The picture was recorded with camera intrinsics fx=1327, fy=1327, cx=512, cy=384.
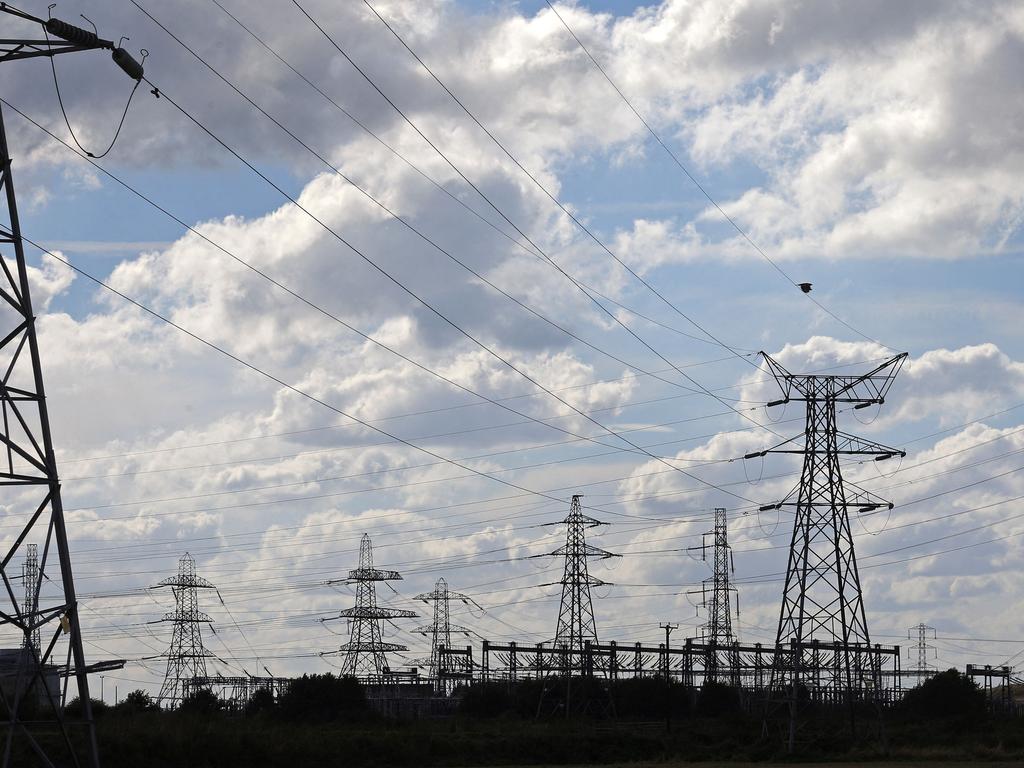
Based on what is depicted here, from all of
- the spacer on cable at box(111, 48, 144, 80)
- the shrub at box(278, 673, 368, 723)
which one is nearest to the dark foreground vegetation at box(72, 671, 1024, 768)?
the shrub at box(278, 673, 368, 723)

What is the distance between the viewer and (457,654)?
335 ft

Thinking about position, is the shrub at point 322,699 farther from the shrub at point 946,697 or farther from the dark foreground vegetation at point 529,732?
the shrub at point 946,697

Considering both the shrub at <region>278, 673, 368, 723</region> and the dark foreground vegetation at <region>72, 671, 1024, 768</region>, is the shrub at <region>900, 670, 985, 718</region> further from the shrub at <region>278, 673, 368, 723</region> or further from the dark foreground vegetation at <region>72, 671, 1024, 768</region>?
the shrub at <region>278, 673, 368, 723</region>

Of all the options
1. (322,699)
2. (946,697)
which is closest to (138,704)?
(322,699)

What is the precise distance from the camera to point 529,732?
2628 inches

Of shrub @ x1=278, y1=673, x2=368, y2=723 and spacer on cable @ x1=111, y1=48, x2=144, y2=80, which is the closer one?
spacer on cable @ x1=111, y1=48, x2=144, y2=80

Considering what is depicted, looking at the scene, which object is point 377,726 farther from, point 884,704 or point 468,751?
point 884,704

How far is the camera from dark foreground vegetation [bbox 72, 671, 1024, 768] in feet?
177

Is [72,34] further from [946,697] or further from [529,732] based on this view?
[946,697]

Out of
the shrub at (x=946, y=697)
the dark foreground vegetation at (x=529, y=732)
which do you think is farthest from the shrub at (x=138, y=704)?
the shrub at (x=946, y=697)

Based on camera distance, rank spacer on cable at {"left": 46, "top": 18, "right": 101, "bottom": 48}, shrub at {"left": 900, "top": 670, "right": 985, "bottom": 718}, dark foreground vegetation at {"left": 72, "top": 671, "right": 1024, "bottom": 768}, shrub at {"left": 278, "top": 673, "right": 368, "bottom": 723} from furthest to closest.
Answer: shrub at {"left": 900, "top": 670, "right": 985, "bottom": 718}
shrub at {"left": 278, "top": 673, "right": 368, "bottom": 723}
dark foreground vegetation at {"left": 72, "top": 671, "right": 1024, "bottom": 768}
spacer on cable at {"left": 46, "top": 18, "right": 101, "bottom": 48}

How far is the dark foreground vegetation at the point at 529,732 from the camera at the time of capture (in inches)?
2119

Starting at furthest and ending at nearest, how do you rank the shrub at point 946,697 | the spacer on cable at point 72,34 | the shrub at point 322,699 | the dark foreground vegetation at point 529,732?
the shrub at point 946,697 < the shrub at point 322,699 < the dark foreground vegetation at point 529,732 < the spacer on cable at point 72,34

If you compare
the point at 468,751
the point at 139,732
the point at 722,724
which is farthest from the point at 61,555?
the point at 722,724
